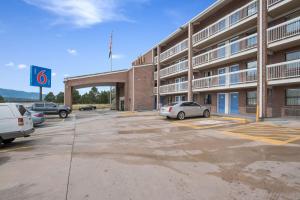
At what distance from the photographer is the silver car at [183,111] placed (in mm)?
18328

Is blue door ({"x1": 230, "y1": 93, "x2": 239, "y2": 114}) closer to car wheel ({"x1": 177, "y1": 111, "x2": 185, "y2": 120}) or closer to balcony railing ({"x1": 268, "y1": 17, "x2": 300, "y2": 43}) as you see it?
car wheel ({"x1": 177, "y1": 111, "x2": 185, "y2": 120})

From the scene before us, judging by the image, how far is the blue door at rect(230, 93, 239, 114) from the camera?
20922mm

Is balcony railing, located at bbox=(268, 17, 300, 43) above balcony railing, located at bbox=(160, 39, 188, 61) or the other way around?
the other way around

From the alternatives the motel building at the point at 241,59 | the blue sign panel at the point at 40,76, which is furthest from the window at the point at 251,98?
the blue sign panel at the point at 40,76

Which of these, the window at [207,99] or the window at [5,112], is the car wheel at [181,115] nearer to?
the window at [207,99]

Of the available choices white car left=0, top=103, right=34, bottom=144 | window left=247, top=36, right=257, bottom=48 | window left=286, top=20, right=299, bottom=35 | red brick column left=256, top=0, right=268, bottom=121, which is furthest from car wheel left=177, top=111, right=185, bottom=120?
white car left=0, top=103, right=34, bottom=144

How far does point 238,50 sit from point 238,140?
38.3 feet

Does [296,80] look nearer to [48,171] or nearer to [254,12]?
[254,12]

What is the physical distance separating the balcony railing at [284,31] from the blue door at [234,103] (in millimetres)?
6451

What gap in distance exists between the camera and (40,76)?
2888 centimetres

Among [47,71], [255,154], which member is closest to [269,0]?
[255,154]

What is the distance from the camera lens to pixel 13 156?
756cm

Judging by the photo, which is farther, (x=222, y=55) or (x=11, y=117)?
(x=222, y=55)

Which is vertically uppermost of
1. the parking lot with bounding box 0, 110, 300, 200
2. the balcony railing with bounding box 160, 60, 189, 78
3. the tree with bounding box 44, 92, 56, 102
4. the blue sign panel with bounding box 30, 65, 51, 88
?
the balcony railing with bounding box 160, 60, 189, 78
